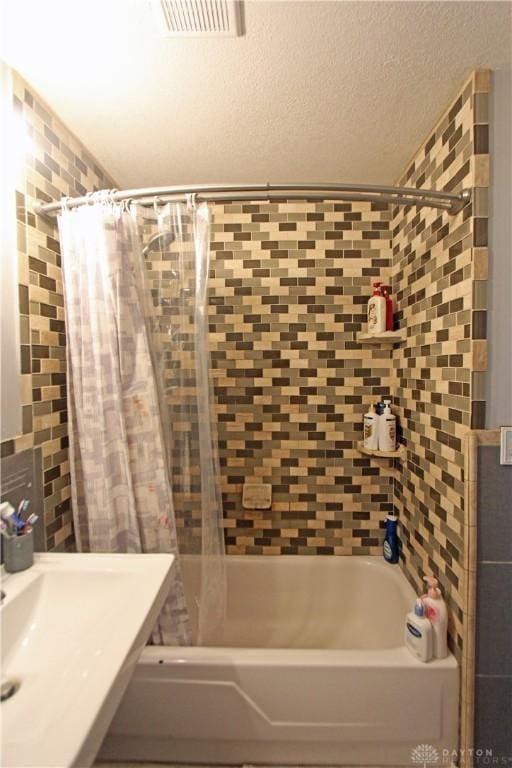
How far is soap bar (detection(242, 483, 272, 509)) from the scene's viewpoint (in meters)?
1.75

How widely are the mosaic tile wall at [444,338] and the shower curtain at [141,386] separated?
81 centimetres

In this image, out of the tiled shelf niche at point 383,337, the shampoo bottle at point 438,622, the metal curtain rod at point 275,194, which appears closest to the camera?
the metal curtain rod at point 275,194

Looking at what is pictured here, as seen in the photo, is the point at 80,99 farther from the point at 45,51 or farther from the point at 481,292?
the point at 481,292

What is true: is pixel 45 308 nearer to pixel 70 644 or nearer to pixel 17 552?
pixel 17 552

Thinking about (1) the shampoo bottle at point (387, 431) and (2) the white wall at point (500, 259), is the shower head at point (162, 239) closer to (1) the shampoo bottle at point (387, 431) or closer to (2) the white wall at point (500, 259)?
(2) the white wall at point (500, 259)

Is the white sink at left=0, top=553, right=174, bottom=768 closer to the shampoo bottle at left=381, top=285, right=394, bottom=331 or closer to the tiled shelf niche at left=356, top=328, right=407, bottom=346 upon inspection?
the tiled shelf niche at left=356, top=328, right=407, bottom=346

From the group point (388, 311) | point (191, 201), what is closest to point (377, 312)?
point (388, 311)

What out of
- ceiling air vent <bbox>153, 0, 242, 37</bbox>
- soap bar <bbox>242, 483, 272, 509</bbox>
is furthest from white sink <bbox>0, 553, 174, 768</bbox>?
ceiling air vent <bbox>153, 0, 242, 37</bbox>

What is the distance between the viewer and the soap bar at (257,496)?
69.1 inches

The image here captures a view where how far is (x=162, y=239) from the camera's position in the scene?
108 centimetres

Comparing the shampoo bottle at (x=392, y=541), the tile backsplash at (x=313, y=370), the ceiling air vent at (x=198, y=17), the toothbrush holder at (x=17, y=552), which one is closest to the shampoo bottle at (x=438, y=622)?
the tile backsplash at (x=313, y=370)

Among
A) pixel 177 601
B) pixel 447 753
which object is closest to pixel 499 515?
pixel 447 753

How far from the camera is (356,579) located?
1744mm

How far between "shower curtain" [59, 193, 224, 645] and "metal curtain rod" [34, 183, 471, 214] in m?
0.04
